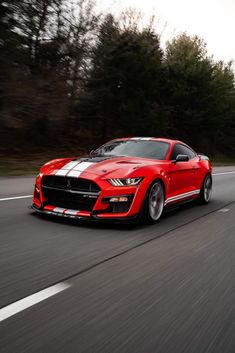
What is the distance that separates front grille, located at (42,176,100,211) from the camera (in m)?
6.04

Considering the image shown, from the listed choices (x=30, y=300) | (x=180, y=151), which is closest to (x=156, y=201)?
(x=180, y=151)

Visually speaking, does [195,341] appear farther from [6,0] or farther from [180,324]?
[6,0]

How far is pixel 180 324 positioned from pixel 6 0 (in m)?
14.5

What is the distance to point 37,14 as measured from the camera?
16688 mm

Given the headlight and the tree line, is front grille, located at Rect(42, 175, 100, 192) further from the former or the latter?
the tree line

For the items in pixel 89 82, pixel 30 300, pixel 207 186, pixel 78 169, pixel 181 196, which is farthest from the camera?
pixel 89 82

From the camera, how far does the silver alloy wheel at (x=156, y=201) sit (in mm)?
6530

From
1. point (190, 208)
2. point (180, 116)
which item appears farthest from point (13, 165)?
point (180, 116)

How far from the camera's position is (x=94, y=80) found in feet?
77.3

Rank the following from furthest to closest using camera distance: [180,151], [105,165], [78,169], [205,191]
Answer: [205,191] → [180,151] → [105,165] → [78,169]

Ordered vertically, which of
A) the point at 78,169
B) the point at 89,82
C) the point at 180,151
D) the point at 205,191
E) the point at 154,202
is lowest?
the point at 205,191

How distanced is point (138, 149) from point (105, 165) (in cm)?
120

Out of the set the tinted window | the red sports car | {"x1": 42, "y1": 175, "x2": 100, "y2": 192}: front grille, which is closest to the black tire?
the tinted window

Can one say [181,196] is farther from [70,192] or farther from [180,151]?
[70,192]
